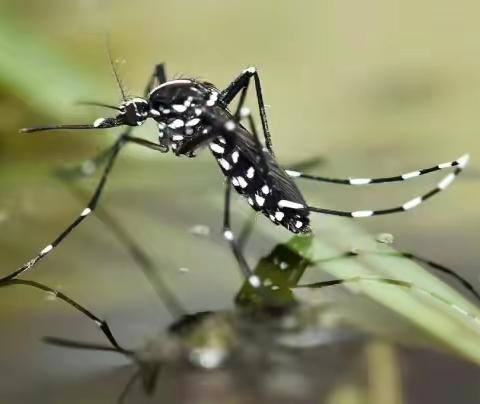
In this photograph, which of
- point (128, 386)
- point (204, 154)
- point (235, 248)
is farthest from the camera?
point (204, 154)

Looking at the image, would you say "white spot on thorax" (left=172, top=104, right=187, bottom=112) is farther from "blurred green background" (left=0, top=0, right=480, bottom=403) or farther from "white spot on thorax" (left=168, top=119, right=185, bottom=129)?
"blurred green background" (left=0, top=0, right=480, bottom=403)

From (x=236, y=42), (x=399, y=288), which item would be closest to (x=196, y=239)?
(x=399, y=288)

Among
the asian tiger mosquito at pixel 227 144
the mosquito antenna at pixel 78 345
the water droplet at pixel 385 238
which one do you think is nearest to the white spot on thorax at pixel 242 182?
the asian tiger mosquito at pixel 227 144

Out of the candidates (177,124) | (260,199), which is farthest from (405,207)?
(177,124)

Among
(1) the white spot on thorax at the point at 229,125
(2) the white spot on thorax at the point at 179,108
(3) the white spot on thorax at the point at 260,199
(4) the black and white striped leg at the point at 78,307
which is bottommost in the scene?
(4) the black and white striped leg at the point at 78,307

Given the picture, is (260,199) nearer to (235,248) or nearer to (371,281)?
(235,248)

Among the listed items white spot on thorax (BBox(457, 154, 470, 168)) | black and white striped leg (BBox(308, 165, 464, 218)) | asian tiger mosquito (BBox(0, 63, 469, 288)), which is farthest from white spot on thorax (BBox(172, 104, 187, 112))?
white spot on thorax (BBox(457, 154, 470, 168))

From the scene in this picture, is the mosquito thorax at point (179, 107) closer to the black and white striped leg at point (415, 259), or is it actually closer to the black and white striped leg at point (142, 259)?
the black and white striped leg at point (142, 259)
